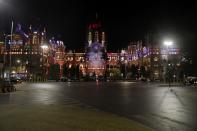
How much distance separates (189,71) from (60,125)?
90.8m

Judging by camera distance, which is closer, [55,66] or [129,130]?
[129,130]

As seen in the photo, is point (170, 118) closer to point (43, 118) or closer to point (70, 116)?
point (70, 116)

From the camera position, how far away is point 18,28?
179 meters

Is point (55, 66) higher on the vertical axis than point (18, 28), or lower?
lower

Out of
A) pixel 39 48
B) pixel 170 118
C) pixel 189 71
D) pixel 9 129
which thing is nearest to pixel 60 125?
pixel 9 129

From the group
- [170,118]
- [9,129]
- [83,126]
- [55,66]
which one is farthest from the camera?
[55,66]

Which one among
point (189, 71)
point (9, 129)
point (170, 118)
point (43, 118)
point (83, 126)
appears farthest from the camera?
point (189, 71)

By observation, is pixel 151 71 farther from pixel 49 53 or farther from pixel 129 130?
pixel 129 130

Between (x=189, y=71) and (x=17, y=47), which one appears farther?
(x=17, y=47)

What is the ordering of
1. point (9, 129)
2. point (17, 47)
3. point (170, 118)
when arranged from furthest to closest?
point (17, 47) → point (170, 118) → point (9, 129)

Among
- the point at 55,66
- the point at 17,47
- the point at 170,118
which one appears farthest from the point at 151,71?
the point at 170,118

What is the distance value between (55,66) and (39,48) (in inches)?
720

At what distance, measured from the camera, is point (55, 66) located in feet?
514

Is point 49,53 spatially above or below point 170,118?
above
